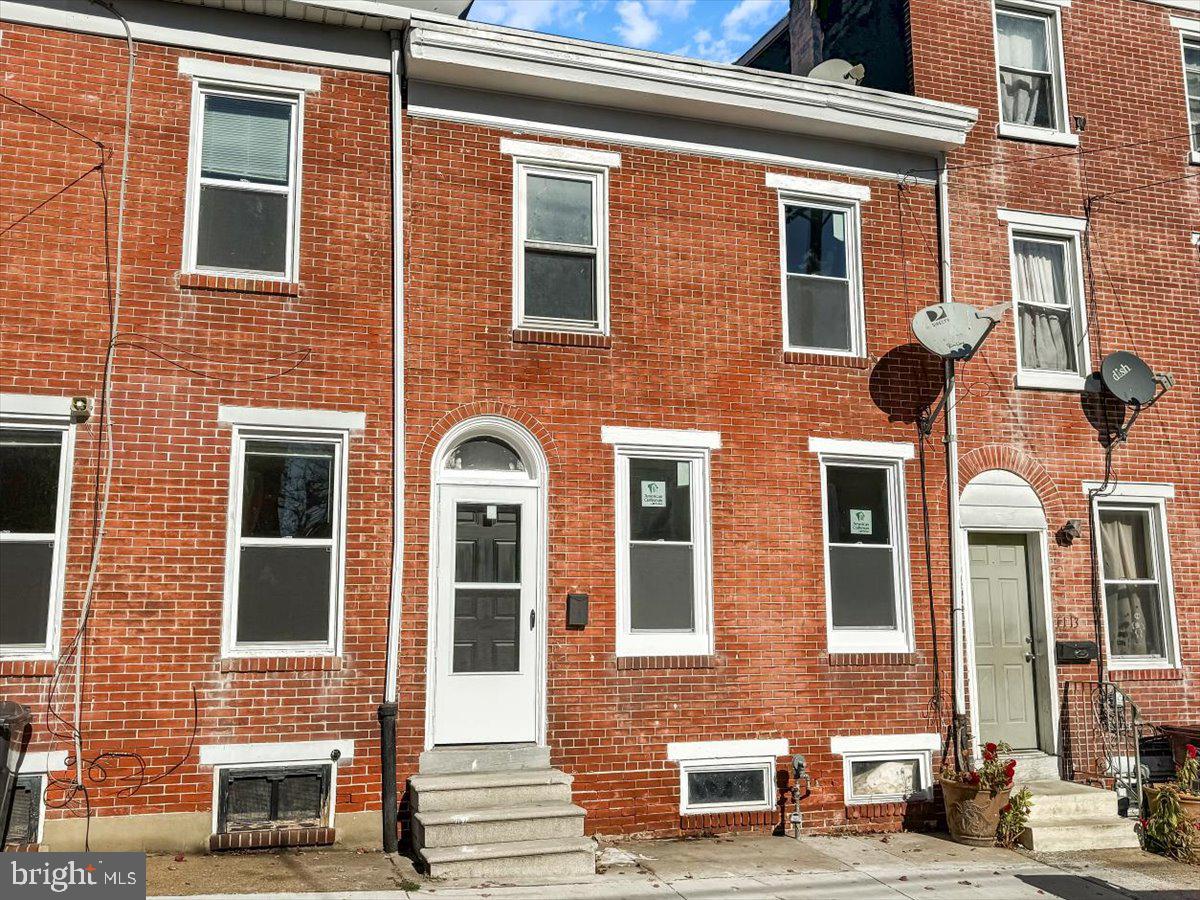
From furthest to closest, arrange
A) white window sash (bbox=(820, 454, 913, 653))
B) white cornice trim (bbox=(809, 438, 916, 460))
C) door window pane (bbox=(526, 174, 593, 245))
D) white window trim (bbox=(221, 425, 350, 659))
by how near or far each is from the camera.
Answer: white cornice trim (bbox=(809, 438, 916, 460)), white window sash (bbox=(820, 454, 913, 653)), door window pane (bbox=(526, 174, 593, 245)), white window trim (bbox=(221, 425, 350, 659))

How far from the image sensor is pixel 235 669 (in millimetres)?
7781

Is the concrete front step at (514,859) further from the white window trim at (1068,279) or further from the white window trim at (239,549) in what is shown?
the white window trim at (1068,279)

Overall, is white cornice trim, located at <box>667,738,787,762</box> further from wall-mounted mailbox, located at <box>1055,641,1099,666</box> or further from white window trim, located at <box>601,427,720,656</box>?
wall-mounted mailbox, located at <box>1055,641,1099,666</box>

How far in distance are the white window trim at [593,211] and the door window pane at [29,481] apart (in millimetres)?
3851

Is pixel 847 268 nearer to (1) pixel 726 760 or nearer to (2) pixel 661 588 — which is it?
(2) pixel 661 588

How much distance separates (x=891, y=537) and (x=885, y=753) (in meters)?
2.03

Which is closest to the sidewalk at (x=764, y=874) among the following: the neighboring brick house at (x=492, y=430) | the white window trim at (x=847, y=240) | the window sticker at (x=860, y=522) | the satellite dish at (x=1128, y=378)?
the neighboring brick house at (x=492, y=430)

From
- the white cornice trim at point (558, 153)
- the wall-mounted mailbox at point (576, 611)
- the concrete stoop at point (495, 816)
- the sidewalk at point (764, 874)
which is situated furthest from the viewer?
the white cornice trim at point (558, 153)

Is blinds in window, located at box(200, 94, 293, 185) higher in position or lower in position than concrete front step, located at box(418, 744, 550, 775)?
higher

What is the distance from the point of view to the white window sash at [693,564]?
29.4 feet

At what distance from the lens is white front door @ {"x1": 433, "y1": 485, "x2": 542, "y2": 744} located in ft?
27.6

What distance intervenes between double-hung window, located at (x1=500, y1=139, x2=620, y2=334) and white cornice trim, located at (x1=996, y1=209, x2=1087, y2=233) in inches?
170

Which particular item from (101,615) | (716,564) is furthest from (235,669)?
(716,564)

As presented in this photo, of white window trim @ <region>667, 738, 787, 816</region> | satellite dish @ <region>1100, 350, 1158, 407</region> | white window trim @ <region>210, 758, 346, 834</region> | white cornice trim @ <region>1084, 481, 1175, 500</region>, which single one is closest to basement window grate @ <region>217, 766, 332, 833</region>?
white window trim @ <region>210, 758, 346, 834</region>
